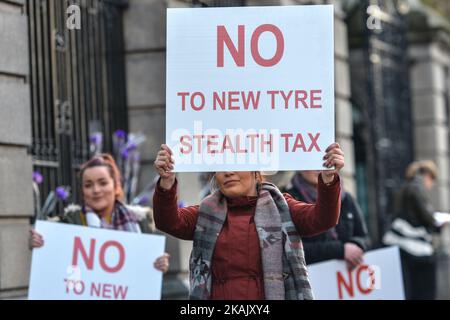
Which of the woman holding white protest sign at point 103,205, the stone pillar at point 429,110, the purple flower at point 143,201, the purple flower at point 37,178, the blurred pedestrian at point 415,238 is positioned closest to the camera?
the woman holding white protest sign at point 103,205

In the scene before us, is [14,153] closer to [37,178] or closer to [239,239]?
[37,178]

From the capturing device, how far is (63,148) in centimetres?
1016

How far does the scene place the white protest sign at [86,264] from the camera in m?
7.52

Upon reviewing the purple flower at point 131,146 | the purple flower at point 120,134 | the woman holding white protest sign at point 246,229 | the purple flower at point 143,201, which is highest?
the purple flower at point 120,134

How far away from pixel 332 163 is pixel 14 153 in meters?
3.88

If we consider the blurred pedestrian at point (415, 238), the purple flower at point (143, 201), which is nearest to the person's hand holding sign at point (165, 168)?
the purple flower at point (143, 201)

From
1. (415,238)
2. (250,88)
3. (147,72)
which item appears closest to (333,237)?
(250,88)

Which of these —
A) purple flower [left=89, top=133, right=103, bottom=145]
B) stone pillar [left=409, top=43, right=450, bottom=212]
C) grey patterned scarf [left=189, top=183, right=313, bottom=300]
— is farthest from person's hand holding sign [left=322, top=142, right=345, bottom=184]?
stone pillar [left=409, top=43, right=450, bottom=212]

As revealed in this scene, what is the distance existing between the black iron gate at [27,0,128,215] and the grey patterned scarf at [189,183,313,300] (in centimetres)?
446

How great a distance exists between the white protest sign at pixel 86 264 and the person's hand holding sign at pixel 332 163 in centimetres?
251

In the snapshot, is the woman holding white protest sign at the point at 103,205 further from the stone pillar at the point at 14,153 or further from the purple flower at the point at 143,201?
the purple flower at the point at 143,201

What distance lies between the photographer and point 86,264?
758cm
